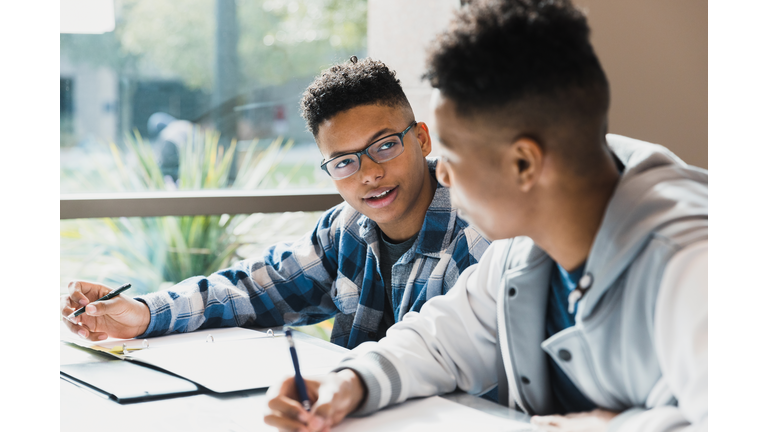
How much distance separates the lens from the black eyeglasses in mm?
1524

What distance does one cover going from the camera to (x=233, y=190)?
115 inches

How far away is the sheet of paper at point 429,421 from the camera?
0.89m

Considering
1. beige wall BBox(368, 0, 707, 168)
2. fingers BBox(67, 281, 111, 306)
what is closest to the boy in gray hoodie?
fingers BBox(67, 281, 111, 306)

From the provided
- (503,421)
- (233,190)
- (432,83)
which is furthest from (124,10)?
(503,421)

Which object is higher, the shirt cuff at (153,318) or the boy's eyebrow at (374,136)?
the boy's eyebrow at (374,136)

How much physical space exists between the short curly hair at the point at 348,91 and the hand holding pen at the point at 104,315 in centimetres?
62

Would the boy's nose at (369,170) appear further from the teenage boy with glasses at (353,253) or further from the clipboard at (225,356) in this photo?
the clipboard at (225,356)

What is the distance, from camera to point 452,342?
1.09 m

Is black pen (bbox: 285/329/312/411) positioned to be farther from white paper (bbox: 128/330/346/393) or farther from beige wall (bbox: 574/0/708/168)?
beige wall (bbox: 574/0/708/168)

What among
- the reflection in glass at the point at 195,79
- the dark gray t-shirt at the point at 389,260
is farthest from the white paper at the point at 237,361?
the reflection in glass at the point at 195,79

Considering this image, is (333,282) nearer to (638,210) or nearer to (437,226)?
(437,226)
